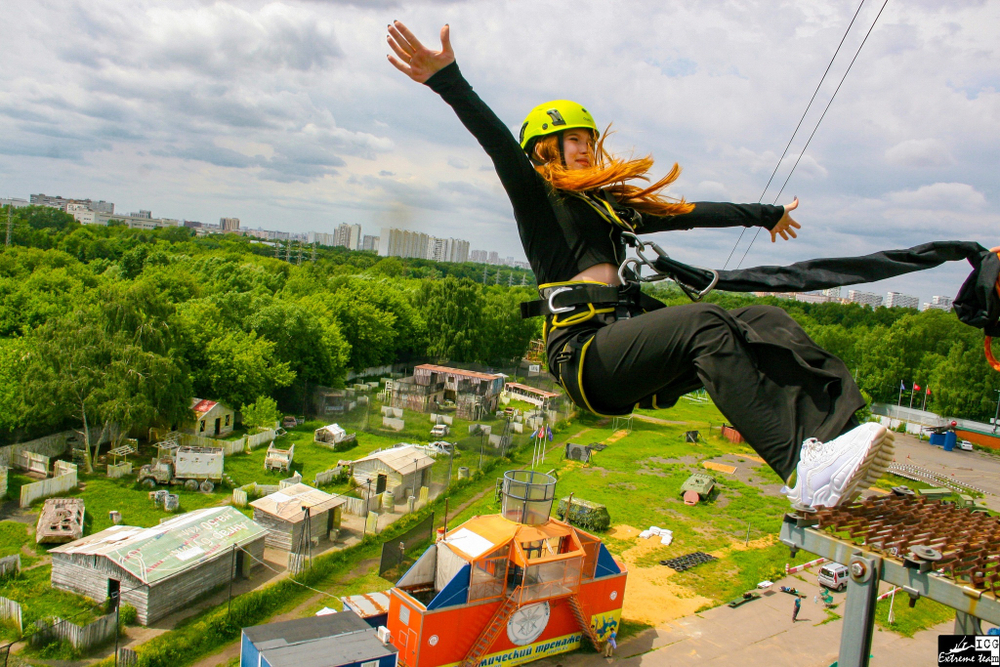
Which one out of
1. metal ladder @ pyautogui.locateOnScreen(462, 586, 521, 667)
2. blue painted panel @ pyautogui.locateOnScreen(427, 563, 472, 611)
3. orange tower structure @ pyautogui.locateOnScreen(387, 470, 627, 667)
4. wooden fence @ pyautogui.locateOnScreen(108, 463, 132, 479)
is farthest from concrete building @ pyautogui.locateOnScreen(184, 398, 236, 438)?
metal ladder @ pyautogui.locateOnScreen(462, 586, 521, 667)

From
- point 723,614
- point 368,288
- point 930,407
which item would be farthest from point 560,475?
point 930,407

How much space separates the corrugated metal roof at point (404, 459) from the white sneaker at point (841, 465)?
17669 mm

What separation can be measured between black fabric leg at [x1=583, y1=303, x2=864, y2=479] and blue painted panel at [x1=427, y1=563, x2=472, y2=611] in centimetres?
878

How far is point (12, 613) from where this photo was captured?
36.3ft

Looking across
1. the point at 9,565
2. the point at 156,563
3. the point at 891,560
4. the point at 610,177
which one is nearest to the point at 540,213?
the point at 610,177

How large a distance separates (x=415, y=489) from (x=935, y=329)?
51.0m

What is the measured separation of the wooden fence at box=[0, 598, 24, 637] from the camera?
10984mm

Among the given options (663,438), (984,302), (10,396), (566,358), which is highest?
(984,302)

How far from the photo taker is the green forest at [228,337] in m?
19.5

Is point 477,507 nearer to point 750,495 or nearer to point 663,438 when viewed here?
point 750,495

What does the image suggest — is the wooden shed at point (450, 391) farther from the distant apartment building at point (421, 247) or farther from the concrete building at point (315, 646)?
the distant apartment building at point (421, 247)

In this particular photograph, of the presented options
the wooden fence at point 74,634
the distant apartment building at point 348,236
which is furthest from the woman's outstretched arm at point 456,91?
the distant apartment building at point 348,236

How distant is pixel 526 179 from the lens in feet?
9.94

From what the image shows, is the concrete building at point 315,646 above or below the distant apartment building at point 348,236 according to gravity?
below
